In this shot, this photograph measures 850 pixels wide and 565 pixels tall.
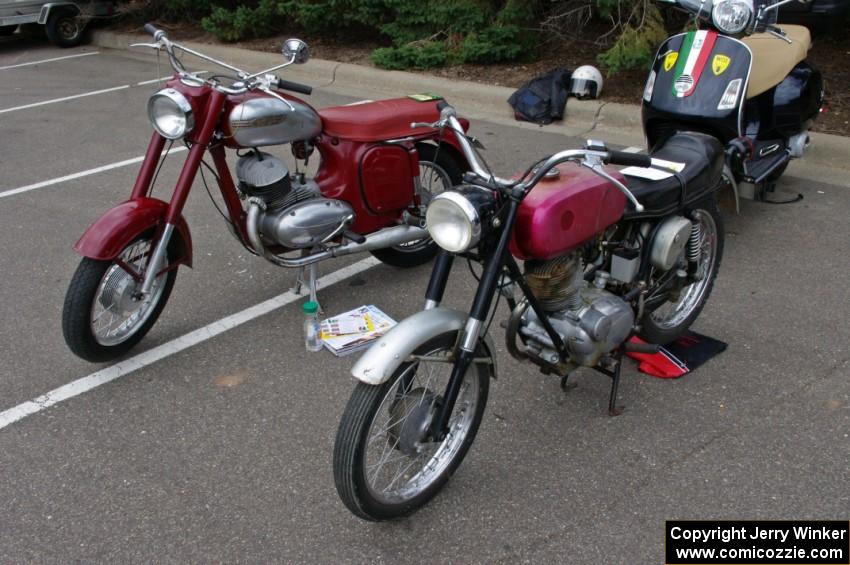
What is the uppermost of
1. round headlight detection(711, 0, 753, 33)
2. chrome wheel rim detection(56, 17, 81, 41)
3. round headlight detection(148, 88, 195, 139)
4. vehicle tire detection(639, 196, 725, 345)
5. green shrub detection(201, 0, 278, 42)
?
round headlight detection(711, 0, 753, 33)

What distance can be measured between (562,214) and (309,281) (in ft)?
5.87

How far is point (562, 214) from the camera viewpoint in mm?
2557

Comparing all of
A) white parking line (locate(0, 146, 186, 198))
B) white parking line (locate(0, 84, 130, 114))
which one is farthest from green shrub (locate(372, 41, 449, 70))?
white parking line (locate(0, 146, 186, 198))

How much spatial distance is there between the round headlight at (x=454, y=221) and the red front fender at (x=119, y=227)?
1639mm

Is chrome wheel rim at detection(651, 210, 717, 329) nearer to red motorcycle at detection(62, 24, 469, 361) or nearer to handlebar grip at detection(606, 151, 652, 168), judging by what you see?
handlebar grip at detection(606, 151, 652, 168)

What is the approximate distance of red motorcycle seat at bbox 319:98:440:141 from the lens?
12.8ft

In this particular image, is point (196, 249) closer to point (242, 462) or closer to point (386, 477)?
point (242, 462)

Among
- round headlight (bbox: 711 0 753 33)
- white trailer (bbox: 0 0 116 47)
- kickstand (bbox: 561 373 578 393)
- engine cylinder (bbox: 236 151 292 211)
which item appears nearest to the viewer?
kickstand (bbox: 561 373 578 393)

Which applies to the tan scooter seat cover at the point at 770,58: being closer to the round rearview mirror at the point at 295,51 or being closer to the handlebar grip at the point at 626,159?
the handlebar grip at the point at 626,159

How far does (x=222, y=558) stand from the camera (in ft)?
8.38

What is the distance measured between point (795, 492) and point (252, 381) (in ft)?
7.30

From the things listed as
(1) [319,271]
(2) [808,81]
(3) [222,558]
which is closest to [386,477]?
(3) [222,558]

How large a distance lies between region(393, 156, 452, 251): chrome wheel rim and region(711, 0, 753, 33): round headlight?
1.74 metres

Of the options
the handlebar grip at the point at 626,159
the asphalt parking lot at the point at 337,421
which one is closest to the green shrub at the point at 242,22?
the asphalt parking lot at the point at 337,421
